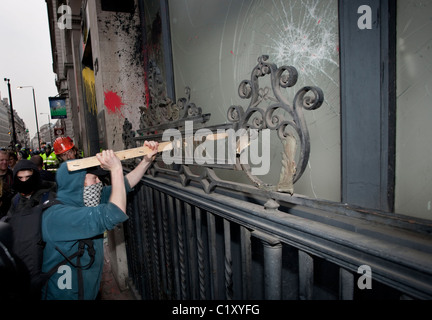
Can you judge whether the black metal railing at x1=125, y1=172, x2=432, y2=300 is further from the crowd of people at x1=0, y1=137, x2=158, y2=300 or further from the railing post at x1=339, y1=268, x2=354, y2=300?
the crowd of people at x1=0, y1=137, x2=158, y2=300

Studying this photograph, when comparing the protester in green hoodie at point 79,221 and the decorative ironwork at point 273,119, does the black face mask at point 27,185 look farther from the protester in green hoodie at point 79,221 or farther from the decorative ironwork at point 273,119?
the decorative ironwork at point 273,119

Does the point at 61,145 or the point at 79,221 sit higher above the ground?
the point at 61,145

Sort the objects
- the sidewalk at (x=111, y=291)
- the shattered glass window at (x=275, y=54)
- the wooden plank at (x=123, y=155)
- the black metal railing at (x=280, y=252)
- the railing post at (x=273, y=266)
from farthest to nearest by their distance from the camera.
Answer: the sidewalk at (x=111, y=291) → the wooden plank at (x=123, y=155) → the shattered glass window at (x=275, y=54) → the railing post at (x=273, y=266) → the black metal railing at (x=280, y=252)

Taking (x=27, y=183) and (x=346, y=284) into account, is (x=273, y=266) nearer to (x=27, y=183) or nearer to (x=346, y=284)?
(x=346, y=284)

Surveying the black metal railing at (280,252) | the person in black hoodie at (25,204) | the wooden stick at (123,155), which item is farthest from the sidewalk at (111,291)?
the wooden stick at (123,155)

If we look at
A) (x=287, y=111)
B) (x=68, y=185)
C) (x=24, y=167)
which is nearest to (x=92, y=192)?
(x=68, y=185)

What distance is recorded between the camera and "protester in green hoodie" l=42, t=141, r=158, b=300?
2.05 meters

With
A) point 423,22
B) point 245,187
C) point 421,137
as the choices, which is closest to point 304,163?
point 245,187

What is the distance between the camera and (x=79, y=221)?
2043mm

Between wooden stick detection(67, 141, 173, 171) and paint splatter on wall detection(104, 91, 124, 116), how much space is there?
93.1 inches

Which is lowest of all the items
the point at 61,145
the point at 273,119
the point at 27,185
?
the point at 27,185

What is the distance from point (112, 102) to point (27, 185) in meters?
2.03

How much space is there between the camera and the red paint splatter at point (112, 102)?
4016 mm
